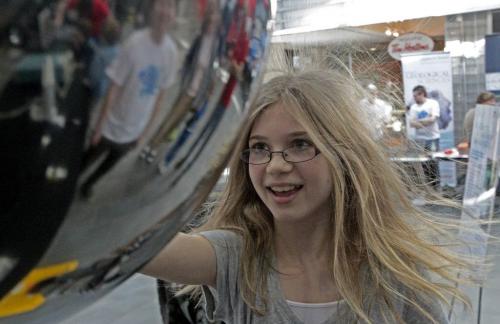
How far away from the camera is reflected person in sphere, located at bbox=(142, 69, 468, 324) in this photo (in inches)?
51.0

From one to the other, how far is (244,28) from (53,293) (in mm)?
231

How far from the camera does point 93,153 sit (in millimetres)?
399

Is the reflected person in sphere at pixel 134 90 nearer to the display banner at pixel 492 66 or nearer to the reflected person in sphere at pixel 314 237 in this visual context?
the reflected person in sphere at pixel 314 237

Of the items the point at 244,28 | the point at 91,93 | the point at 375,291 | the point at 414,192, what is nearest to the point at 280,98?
the point at 375,291

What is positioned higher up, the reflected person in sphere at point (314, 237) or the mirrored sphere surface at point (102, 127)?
the mirrored sphere surface at point (102, 127)

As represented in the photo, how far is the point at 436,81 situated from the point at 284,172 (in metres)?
5.75

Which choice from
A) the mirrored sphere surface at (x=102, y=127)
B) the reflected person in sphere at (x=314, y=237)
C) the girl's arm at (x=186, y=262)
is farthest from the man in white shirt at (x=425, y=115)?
the mirrored sphere surface at (x=102, y=127)

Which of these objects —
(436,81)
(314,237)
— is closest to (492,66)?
(436,81)

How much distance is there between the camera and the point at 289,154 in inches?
51.1

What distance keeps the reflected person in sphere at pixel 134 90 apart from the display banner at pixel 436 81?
20.6 ft

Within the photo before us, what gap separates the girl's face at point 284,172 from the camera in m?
1.29

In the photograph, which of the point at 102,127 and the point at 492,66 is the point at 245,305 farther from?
the point at 492,66

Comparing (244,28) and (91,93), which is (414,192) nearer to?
(244,28)

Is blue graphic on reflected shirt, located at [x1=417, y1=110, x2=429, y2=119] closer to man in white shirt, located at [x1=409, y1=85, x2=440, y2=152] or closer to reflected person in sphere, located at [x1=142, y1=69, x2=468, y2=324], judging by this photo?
man in white shirt, located at [x1=409, y1=85, x2=440, y2=152]
